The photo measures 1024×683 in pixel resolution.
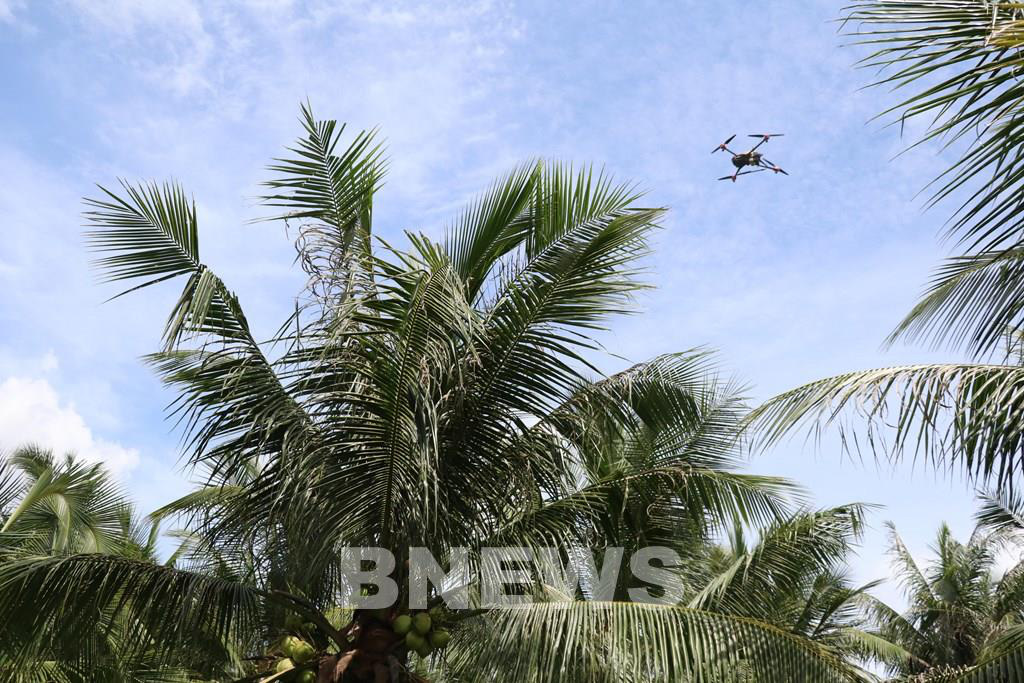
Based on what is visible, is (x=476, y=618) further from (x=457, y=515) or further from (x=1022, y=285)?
(x=1022, y=285)

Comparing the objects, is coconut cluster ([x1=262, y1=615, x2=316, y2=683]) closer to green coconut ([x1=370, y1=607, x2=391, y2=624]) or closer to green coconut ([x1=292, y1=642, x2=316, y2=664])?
green coconut ([x1=292, y1=642, x2=316, y2=664])

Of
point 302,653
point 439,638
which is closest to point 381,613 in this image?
point 439,638

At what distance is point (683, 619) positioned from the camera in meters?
5.98

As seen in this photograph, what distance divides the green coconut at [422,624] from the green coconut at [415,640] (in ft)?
0.09

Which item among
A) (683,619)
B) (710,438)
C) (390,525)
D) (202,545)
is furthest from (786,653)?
(202,545)

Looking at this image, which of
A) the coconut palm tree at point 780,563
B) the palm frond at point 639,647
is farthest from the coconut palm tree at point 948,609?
the palm frond at point 639,647

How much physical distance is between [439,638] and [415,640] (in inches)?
6.7

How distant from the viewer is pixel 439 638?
6535mm

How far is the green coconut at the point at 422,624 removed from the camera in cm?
647

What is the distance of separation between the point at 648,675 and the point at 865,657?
511 inches

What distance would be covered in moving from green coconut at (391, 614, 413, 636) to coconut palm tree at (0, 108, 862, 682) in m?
0.01

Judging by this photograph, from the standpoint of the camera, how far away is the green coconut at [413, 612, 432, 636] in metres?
6.47

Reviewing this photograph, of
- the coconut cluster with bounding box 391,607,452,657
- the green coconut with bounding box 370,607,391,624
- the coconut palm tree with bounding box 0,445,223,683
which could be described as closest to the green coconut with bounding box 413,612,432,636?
the coconut cluster with bounding box 391,607,452,657

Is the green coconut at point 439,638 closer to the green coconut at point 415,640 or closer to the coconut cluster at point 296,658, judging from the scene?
the green coconut at point 415,640
